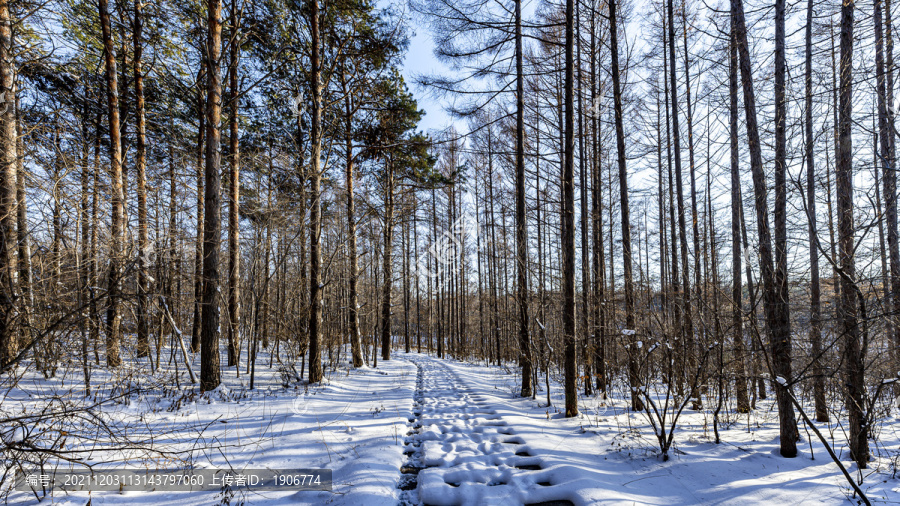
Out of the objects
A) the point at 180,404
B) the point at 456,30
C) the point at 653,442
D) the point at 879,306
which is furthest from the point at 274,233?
the point at 879,306

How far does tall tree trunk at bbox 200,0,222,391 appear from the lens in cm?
602

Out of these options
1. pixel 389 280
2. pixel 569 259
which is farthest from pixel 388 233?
pixel 569 259

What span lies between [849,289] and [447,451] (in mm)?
4984

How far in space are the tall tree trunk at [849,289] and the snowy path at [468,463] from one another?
121 inches

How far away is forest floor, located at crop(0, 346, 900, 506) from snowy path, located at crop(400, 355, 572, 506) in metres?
0.01

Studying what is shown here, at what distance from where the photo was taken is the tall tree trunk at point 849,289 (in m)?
3.45

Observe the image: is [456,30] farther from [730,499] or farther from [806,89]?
[730,499]

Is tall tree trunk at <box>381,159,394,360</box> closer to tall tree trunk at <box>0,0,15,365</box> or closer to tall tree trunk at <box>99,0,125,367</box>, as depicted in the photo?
tall tree trunk at <box>99,0,125,367</box>

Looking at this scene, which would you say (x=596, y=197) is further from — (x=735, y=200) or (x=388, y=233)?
(x=388, y=233)

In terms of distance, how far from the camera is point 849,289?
391cm

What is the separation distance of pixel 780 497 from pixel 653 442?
1343 mm

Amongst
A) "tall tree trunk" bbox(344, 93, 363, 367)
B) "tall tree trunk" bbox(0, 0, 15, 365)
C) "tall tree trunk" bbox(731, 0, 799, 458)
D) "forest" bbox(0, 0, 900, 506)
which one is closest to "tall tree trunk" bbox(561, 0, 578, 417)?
"forest" bbox(0, 0, 900, 506)

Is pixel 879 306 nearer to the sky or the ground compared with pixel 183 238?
nearer to the ground

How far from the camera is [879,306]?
3463mm
